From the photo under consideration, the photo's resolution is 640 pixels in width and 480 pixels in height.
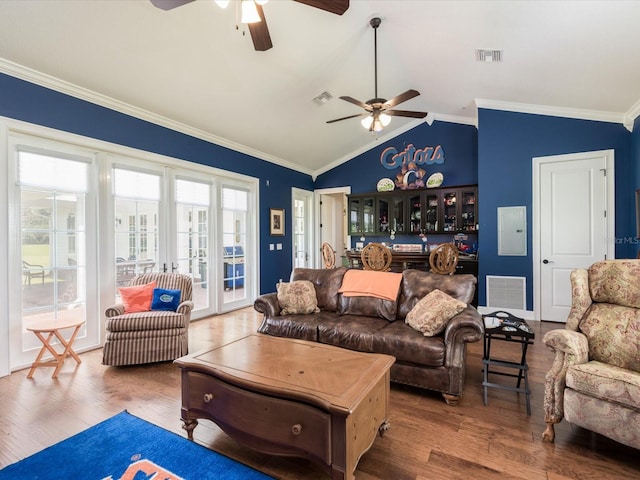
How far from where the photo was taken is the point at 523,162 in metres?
4.97

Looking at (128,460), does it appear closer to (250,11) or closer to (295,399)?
(295,399)

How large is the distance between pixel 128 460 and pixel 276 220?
5.13 meters

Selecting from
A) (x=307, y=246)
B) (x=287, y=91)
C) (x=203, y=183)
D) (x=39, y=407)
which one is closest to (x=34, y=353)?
(x=39, y=407)

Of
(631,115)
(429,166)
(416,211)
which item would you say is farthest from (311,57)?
(631,115)

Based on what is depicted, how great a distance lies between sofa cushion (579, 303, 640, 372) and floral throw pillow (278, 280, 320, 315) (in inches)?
91.5

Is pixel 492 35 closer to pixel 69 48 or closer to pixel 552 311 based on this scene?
pixel 552 311

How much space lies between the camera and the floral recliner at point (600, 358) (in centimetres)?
178

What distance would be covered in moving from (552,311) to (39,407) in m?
6.13

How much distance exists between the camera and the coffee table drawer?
5.09 feet

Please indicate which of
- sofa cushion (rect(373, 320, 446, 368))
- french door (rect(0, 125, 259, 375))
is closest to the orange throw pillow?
french door (rect(0, 125, 259, 375))

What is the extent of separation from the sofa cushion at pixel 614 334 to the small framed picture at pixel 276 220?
5241mm

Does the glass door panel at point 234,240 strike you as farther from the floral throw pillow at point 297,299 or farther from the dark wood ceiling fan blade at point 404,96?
the dark wood ceiling fan blade at point 404,96

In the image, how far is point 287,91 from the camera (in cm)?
461

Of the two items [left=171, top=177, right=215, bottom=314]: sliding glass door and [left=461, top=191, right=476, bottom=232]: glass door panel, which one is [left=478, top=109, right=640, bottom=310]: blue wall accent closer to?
[left=461, top=191, right=476, bottom=232]: glass door panel
